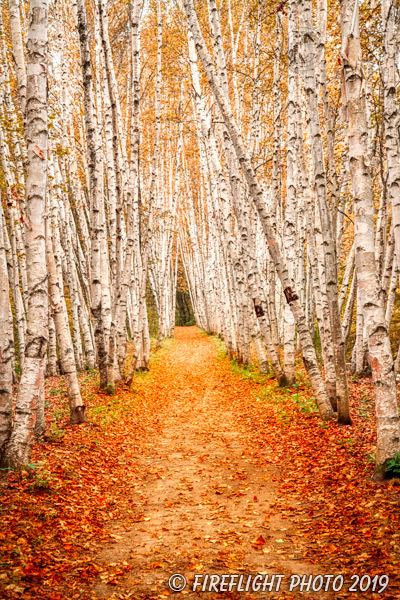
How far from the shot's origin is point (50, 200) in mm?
9609

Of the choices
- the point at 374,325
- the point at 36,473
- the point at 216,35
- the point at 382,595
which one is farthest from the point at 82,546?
the point at 216,35

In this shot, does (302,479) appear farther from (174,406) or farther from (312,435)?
(174,406)

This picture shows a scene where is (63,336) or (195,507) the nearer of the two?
(195,507)

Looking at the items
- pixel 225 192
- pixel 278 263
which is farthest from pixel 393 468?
pixel 225 192

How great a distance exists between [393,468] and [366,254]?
2301 millimetres

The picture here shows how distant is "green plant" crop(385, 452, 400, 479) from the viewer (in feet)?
14.3

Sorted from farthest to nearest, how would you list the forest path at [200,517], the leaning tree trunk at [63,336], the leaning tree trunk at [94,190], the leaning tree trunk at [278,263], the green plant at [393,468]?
the leaning tree trunk at [94,190]
the leaning tree trunk at [278,263]
the leaning tree trunk at [63,336]
the green plant at [393,468]
the forest path at [200,517]

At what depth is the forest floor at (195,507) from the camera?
3471mm

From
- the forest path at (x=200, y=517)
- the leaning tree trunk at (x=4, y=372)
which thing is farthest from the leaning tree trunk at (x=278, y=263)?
the leaning tree trunk at (x=4, y=372)

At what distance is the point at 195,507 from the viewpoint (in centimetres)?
502

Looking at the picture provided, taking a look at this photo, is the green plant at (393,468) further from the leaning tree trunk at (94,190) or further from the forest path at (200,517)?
the leaning tree trunk at (94,190)

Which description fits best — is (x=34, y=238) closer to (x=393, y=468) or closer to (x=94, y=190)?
(x=393, y=468)

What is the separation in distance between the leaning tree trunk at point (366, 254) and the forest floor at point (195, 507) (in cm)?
57

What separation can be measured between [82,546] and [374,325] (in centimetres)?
373
